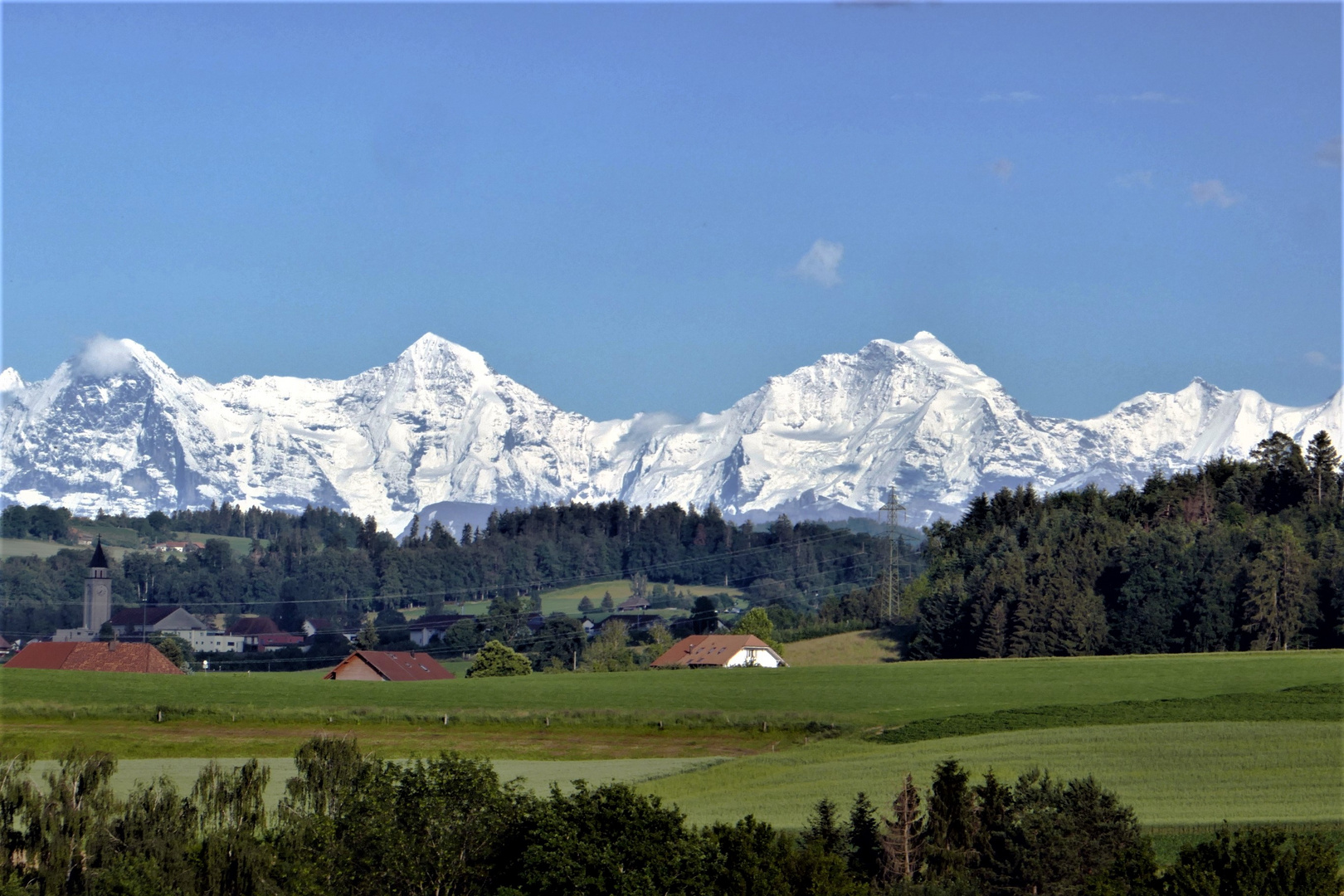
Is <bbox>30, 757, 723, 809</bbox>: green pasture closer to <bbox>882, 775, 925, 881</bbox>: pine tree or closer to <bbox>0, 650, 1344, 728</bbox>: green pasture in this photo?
<bbox>0, 650, 1344, 728</bbox>: green pasture

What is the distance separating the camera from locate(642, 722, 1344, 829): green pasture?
4844 cm

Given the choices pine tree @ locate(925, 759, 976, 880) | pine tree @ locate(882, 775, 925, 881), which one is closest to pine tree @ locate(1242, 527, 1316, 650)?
pine tree @ locate(925, 759, 976, 880)

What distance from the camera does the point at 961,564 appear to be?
155250 mm

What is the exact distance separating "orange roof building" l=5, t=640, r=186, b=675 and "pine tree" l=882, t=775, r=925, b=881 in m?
75.3

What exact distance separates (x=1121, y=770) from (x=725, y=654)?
7587 centimetres

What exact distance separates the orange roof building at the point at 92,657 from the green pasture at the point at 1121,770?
187 ft

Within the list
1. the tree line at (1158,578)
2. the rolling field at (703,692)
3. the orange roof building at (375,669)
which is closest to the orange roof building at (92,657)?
the orange roof building at (375,669)

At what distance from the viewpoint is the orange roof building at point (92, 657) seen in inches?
4242

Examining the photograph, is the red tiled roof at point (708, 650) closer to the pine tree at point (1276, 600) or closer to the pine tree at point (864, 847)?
the pine tree at point (1276, 600)

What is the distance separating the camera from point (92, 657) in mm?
109438

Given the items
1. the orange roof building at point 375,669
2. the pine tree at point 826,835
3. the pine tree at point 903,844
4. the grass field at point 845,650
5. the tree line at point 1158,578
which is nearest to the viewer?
the pine tree at point 903,844

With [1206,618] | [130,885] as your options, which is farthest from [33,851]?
[1206,618]

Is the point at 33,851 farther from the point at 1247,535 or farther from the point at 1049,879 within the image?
the point at 1247,535

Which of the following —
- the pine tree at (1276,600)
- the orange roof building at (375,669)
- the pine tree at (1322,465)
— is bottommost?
the orange roof building at (375,669)
